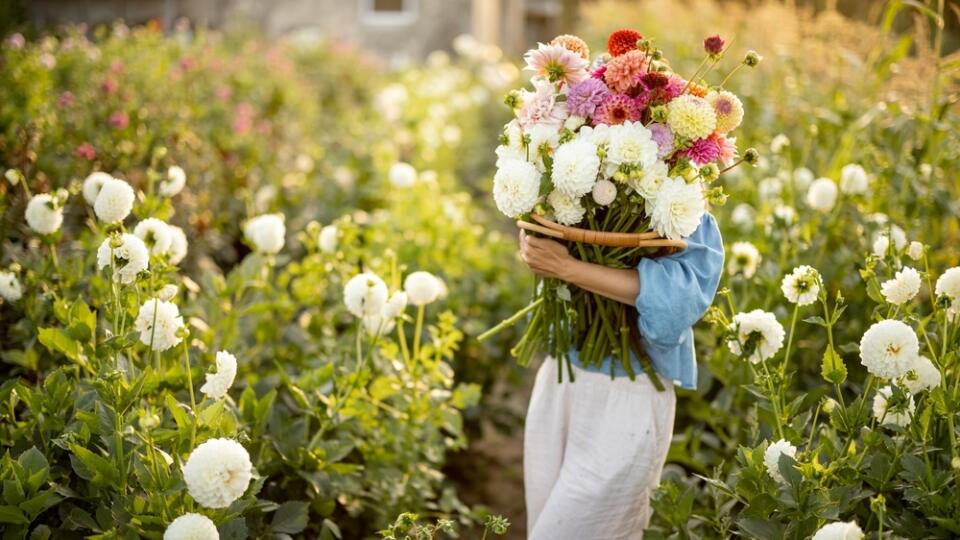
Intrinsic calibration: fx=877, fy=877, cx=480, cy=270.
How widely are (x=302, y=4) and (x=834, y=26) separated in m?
11.0

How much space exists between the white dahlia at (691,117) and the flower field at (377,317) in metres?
0.32

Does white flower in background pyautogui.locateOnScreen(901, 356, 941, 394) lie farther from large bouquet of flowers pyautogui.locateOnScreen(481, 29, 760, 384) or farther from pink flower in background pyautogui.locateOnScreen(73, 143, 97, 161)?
pink flower in background pyautogui.locateOnScreen(73, 143, 97, 161)

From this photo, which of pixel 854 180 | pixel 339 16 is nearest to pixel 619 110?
pixel 854 180

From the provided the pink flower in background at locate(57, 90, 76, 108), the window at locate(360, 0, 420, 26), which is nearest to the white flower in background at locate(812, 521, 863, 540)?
the pink flower in background at locate(57, 90, 76, 108)

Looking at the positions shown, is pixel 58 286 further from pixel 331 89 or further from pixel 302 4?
pixel 302 4

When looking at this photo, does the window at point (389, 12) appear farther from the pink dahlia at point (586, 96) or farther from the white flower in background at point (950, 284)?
the white flower in background at point (950, 284)

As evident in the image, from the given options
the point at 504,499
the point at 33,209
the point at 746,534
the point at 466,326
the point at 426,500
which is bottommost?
the point at 504,499

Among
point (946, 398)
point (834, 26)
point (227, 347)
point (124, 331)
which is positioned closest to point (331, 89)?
point (834, 26)

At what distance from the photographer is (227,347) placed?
8.78 feet

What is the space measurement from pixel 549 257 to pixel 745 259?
0.91 metres

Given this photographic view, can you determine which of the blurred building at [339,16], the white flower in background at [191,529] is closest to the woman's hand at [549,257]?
the white flower in background at [191,529]

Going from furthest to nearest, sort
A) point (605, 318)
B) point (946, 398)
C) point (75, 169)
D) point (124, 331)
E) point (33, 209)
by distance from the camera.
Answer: point (75, 169) → point (33, 209) → point (605, 318) → point (124, 331) → point (946, 398)

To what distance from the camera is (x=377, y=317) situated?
2428mm

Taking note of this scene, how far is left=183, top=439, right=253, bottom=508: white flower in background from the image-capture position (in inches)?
57.7
